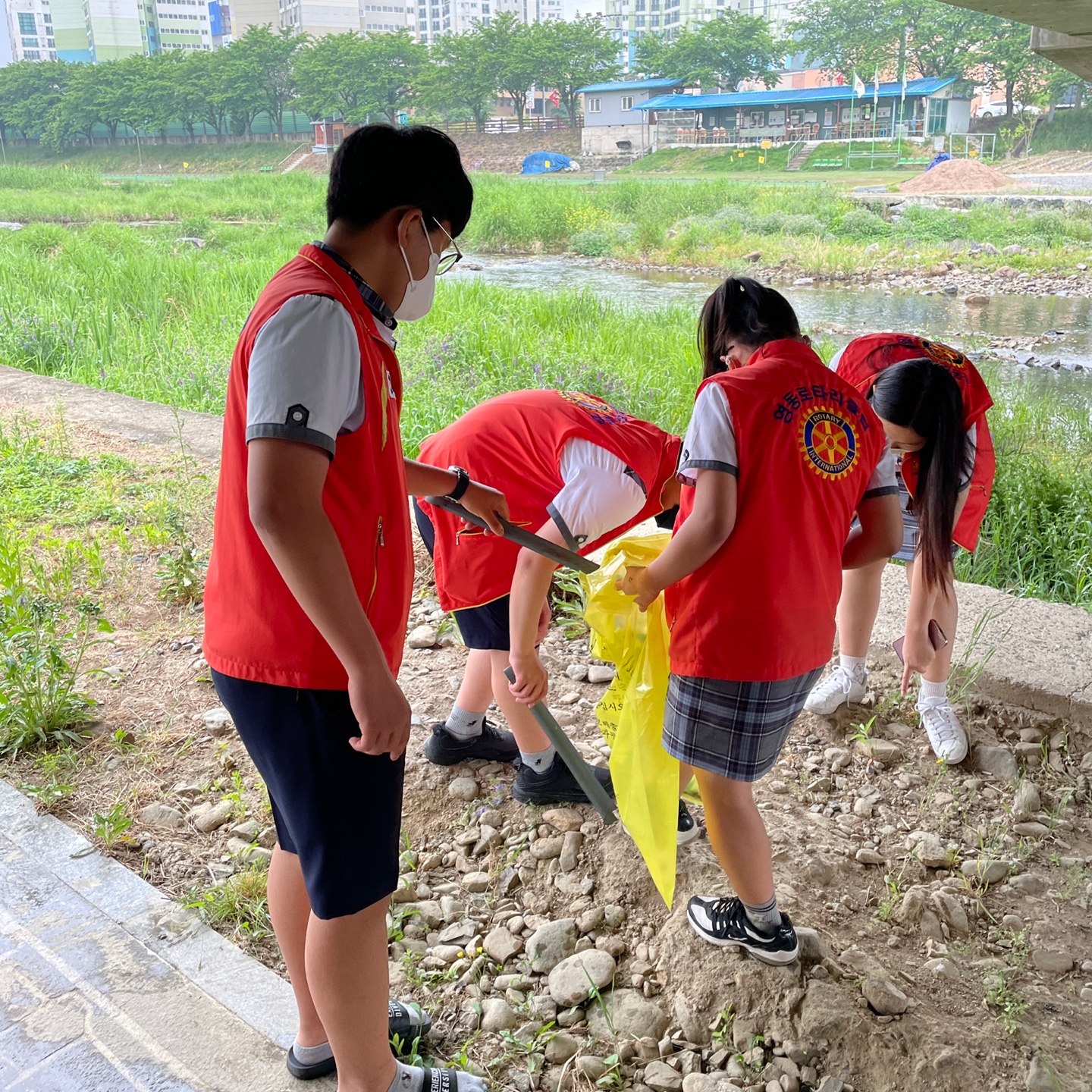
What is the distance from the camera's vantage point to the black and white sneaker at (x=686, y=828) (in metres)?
2.04

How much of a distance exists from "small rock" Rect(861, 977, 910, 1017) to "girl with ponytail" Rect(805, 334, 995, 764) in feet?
2.60

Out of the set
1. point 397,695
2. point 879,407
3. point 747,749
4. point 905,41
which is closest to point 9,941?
point 397,695

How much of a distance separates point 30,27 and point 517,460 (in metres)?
22.1

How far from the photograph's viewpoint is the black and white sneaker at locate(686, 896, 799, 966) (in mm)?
1659

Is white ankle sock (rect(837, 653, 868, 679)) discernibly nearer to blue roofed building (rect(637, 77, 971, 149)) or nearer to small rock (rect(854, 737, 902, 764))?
small rock (rect(854, 737, 902, 764))

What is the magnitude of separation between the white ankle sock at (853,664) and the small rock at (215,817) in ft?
5.39

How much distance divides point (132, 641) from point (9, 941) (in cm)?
148

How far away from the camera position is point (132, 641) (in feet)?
10.3

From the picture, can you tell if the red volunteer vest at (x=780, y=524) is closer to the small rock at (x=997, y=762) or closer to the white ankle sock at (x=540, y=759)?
the white ankle sock at (x=540, y=759)

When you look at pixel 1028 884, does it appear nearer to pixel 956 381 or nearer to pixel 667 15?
pixel 956 381

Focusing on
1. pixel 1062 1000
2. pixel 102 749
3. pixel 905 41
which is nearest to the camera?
pixel 1062 1000

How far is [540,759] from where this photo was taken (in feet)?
7.19

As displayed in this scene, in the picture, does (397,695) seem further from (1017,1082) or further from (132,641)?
(132,641)

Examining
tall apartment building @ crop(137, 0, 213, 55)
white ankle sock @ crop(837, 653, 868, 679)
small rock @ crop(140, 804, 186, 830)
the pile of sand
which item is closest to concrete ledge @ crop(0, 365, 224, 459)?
small rock @ crop(140, 804, 186, 830)
